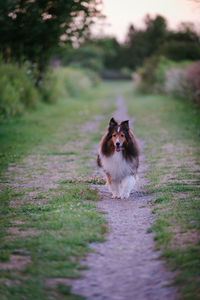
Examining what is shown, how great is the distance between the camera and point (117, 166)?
680 centimetres

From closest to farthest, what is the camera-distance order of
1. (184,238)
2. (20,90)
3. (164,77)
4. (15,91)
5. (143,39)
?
(184,238), (15,91), (20,90), (164,77), (143,39)

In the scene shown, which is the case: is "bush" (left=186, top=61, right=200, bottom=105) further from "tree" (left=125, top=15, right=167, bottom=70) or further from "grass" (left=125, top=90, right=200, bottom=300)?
"tree" (left=125, top=15, right=167, bottom=70)

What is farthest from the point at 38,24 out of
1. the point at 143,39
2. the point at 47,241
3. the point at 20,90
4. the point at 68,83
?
the point at 143,39

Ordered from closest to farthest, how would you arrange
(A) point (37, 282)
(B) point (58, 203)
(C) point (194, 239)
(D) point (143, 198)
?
Result: (A) point (37, 282)
(C) point (194, 239)
(B) point (58, 203)
(D) point (143, 198)

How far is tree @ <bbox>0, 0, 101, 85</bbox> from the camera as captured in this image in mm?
17969

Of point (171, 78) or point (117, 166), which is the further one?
point (171, 78)

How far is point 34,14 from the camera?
59.0 ft

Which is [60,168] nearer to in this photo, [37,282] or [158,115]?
[37,282]

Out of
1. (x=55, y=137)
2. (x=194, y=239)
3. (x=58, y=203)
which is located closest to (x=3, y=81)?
(x=55, y=137)

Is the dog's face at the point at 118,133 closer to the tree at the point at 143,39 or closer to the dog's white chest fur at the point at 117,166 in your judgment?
the dog's white chest fur at the point at 117,166

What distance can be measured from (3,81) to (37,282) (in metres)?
12.6

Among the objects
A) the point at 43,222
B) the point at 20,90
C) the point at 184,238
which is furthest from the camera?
the point at 20,90

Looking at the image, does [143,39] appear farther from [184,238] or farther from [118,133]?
[184,238]

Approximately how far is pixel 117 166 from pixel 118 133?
1.98ft
